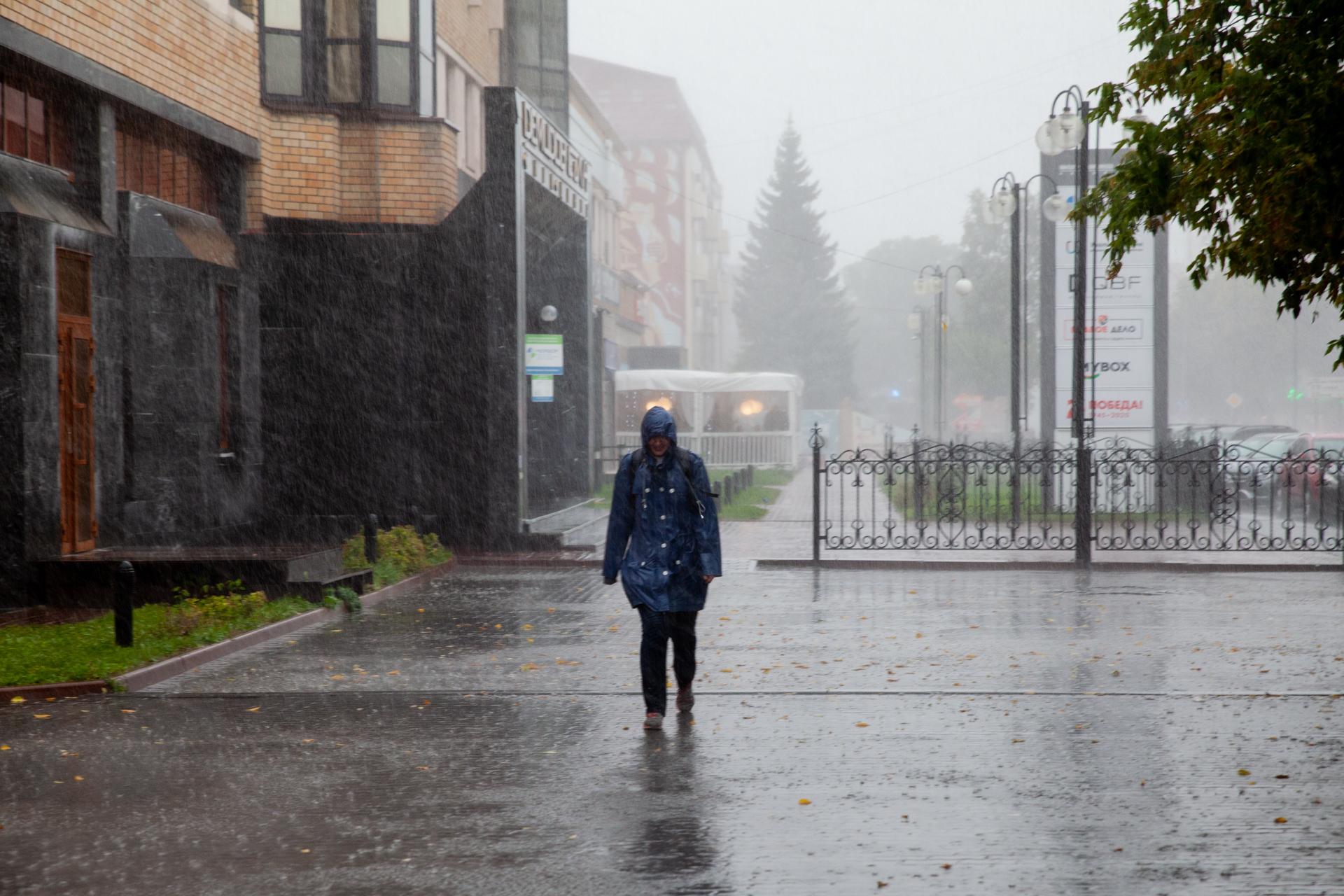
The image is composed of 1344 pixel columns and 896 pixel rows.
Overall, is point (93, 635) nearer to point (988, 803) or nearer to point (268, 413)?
point (988, 803)

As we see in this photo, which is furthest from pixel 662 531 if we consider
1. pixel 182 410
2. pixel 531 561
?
pixel 182 410

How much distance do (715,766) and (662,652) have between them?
3.46ft

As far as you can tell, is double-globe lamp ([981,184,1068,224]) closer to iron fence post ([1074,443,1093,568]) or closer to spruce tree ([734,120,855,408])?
iron fence post ([1074,443,1093,568])

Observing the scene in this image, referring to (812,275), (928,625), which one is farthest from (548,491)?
(812,275)

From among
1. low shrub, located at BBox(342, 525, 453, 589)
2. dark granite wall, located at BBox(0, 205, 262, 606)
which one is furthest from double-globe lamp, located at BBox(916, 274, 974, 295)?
low shrub, located at BBox(342, 525, 453, 589)

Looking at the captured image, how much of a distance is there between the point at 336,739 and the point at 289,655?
290 centimetres

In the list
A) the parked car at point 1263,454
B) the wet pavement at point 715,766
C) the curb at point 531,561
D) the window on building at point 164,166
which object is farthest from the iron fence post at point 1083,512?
the window on building at point 164,166

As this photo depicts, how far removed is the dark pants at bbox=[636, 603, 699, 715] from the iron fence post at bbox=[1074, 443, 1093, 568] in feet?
31.1

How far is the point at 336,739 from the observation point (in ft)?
24.5

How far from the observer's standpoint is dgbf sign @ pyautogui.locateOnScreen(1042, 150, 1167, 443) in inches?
903

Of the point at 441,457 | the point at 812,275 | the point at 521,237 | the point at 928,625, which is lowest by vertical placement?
the point at 928,625

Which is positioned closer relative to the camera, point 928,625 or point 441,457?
point 928,625

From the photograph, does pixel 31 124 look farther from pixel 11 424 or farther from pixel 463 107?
pixel 463 107

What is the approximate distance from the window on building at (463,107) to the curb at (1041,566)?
32.0ft
